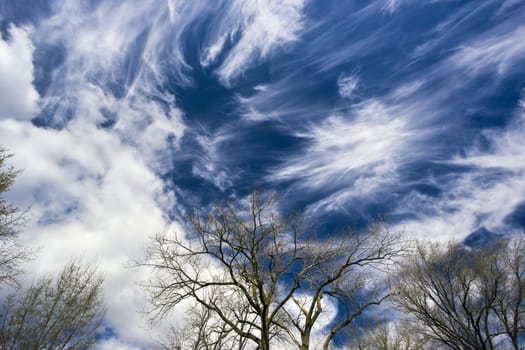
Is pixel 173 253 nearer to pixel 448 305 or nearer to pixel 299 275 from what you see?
pixel 299 275

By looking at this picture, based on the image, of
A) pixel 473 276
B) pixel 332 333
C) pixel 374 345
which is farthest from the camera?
pixel 374 345

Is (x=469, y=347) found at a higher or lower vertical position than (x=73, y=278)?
lower

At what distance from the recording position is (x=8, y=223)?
11.8 meters

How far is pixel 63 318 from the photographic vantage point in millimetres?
14734

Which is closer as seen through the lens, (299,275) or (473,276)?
(299,275)

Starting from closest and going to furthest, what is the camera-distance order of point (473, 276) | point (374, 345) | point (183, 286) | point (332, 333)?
1. point (332, 333)
2. point (183, 286)
3. point (473, 276)
4. point (374, 345)

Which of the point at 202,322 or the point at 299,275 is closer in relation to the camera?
the point at 299,275

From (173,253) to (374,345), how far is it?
815 inches

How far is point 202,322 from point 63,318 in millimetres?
7309

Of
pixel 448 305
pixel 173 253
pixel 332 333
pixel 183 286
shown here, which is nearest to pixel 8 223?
pixel 173 253

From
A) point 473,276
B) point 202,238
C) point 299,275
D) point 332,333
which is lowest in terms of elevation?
point 332,333

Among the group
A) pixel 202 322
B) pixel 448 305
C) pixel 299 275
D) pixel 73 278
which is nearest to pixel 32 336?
pixel 73 278

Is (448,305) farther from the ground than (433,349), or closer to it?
farther from the ground

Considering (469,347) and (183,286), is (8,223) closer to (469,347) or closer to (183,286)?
(183,286)
